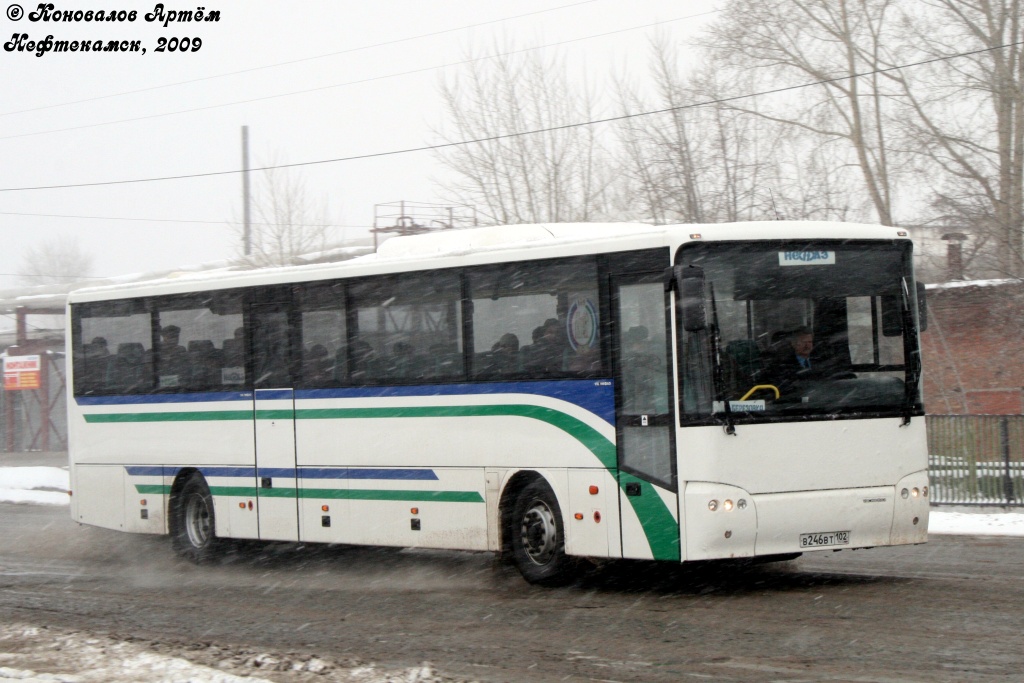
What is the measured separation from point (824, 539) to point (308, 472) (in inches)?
234

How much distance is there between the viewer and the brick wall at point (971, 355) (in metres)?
31.2

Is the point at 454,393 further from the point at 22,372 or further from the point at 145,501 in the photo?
the point at 22,372

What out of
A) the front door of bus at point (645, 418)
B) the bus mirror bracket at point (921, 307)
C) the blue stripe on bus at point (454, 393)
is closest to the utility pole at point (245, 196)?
the blue stripe on bus at point (454, 393)

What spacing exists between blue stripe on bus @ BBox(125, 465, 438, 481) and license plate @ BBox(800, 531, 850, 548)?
12.7 feet

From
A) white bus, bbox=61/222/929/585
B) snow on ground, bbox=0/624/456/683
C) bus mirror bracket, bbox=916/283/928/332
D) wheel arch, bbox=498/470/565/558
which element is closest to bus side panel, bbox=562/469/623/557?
white bus, bbox=61/222/929/585

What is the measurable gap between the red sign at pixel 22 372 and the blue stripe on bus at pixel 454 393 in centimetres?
3041

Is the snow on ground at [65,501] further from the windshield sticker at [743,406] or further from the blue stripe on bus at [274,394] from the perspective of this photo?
the blue stripe on bus at [274,394]

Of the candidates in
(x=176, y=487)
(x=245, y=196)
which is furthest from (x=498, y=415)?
(x=245, y=196)

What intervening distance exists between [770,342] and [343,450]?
509cm

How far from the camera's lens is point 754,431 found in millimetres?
10531

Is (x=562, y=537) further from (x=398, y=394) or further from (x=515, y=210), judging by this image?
(x=515, y=210)

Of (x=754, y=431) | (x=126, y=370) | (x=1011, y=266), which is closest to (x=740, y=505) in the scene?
(x=754, y=431)

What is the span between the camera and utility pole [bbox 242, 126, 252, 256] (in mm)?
38531

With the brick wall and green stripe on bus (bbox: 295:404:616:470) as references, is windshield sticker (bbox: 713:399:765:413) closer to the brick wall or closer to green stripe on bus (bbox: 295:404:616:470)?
green stripe on bus (bbox: 295:404:616:470)
